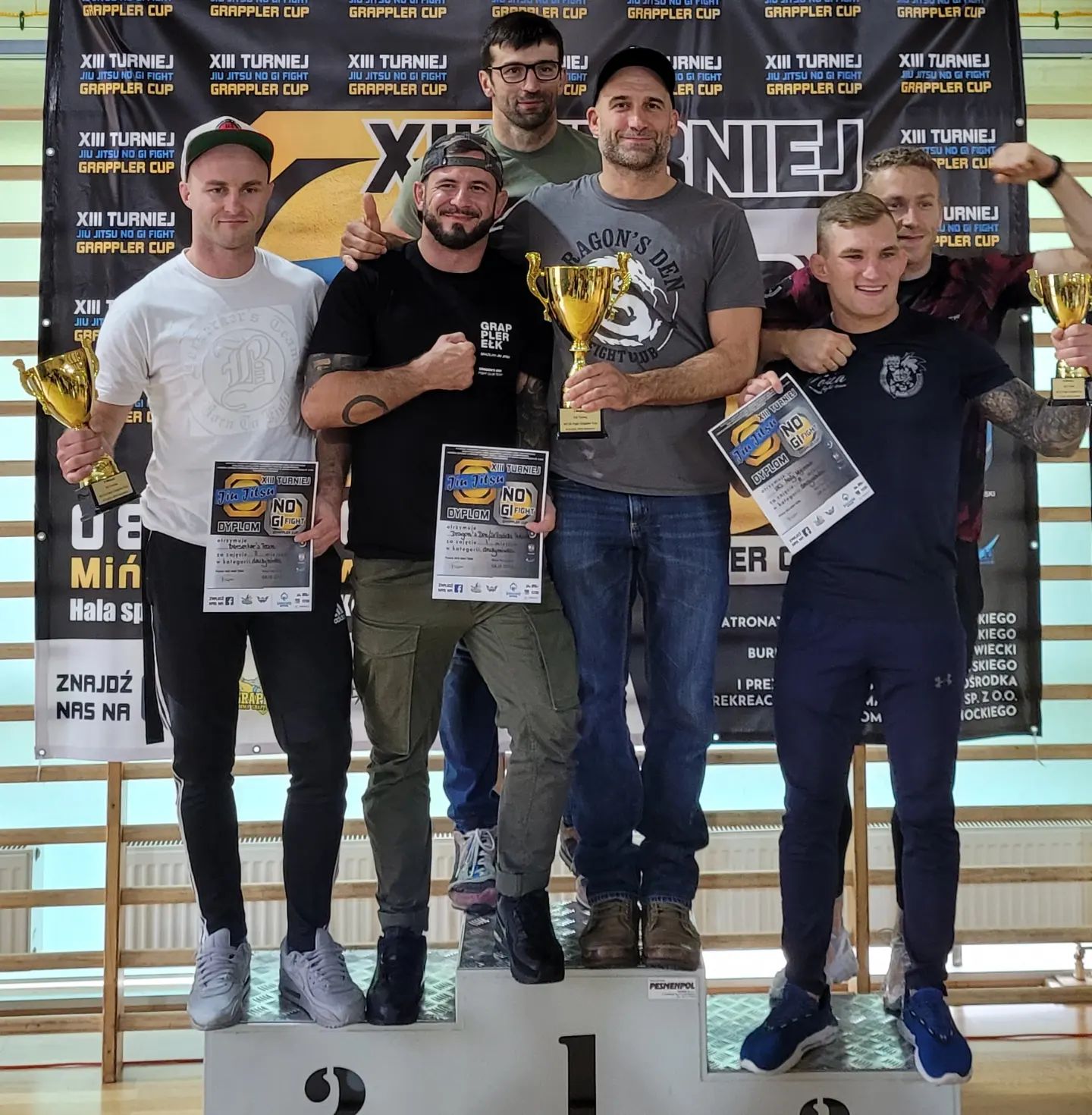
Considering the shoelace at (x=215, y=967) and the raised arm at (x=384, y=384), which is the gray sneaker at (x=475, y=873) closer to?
the shoelace at (x=215, y=967)

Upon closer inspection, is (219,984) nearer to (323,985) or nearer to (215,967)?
(215,967)

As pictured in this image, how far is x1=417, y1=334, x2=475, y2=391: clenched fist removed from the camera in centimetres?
226

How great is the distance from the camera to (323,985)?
7.86 feet

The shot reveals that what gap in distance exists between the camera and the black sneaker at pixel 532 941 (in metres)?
2.33

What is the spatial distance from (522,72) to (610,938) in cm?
207

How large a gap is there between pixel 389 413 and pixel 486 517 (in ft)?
1.04

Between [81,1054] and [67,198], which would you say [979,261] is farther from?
[81,1054]

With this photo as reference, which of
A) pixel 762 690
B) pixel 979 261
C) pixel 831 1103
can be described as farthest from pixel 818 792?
pixel 979 261

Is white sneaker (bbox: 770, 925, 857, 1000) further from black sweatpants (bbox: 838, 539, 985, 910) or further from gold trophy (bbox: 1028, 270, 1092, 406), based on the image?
gold trophy (bbox: 1028, 270, 1092, 406)

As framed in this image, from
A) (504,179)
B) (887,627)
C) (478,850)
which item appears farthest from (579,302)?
(478,850)

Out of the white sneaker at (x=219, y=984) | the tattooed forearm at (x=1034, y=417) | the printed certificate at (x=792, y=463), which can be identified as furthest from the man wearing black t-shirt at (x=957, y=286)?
the white sneaker at (x=219, y=984)

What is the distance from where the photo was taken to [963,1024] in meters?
3.56

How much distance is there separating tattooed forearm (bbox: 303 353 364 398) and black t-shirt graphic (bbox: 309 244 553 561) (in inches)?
0.5

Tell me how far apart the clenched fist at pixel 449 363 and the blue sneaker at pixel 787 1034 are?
1.50 metres
